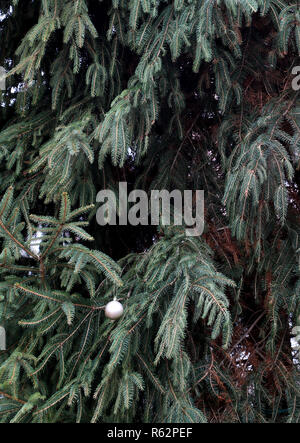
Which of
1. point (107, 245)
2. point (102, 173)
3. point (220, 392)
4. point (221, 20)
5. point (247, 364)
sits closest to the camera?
point (221, 20)

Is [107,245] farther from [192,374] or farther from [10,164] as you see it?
[192,374]

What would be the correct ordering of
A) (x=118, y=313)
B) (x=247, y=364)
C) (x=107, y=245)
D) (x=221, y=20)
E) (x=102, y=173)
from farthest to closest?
(x=107, y=245), (x=102, y=173), (x=247, y=364), (x=221, y=20), (x=118, y=313)

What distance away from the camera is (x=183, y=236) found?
2408mm

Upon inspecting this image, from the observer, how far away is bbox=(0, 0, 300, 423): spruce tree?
6.98 ft

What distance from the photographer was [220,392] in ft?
8.35

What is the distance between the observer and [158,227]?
2.63 metres

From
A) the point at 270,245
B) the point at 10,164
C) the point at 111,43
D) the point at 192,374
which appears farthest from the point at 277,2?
the point at 192,374

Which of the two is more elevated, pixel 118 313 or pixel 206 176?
pixel 206 176

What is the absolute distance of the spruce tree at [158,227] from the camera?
213 cm

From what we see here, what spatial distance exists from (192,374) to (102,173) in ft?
4.47

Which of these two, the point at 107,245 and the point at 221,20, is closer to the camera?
the point at 221,20
